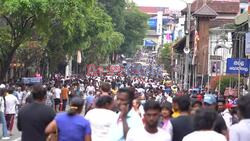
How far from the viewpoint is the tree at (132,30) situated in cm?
12016

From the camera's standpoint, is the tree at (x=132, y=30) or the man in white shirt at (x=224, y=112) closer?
the man in white shirt at (x=224, y=112)

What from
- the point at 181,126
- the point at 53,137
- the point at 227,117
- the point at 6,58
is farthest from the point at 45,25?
the point at 181,126

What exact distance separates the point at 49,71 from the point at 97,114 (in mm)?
50345

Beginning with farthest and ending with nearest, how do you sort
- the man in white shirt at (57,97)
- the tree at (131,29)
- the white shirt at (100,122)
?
the tree at (131,29)
the man in white shirt at (57,97)
the white shirt at (100,122)

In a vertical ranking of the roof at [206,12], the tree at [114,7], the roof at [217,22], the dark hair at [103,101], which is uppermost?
the tree at [114,7]

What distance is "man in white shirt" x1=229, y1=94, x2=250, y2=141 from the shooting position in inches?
340

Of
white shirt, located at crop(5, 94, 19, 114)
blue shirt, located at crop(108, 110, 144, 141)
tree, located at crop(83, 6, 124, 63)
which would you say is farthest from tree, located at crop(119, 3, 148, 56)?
blue shirt, located at crop(108, 110, 144, 141)

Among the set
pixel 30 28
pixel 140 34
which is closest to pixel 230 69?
pixel 30 28

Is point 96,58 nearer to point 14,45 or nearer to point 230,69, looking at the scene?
point 14,45

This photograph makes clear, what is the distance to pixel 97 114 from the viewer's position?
11.1 metres

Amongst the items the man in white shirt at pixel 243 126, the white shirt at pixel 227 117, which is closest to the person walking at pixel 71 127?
the man in white shirt at pixel 243 126

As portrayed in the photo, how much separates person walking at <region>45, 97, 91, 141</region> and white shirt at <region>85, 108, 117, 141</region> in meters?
0.46

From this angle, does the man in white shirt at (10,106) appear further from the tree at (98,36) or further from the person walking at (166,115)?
the tree at (98,36)

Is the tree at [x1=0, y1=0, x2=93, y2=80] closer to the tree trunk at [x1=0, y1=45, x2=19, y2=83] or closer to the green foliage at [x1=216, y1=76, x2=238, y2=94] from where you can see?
the tree trunk at [x1=0, y1=45, x2=19, y2=83]
